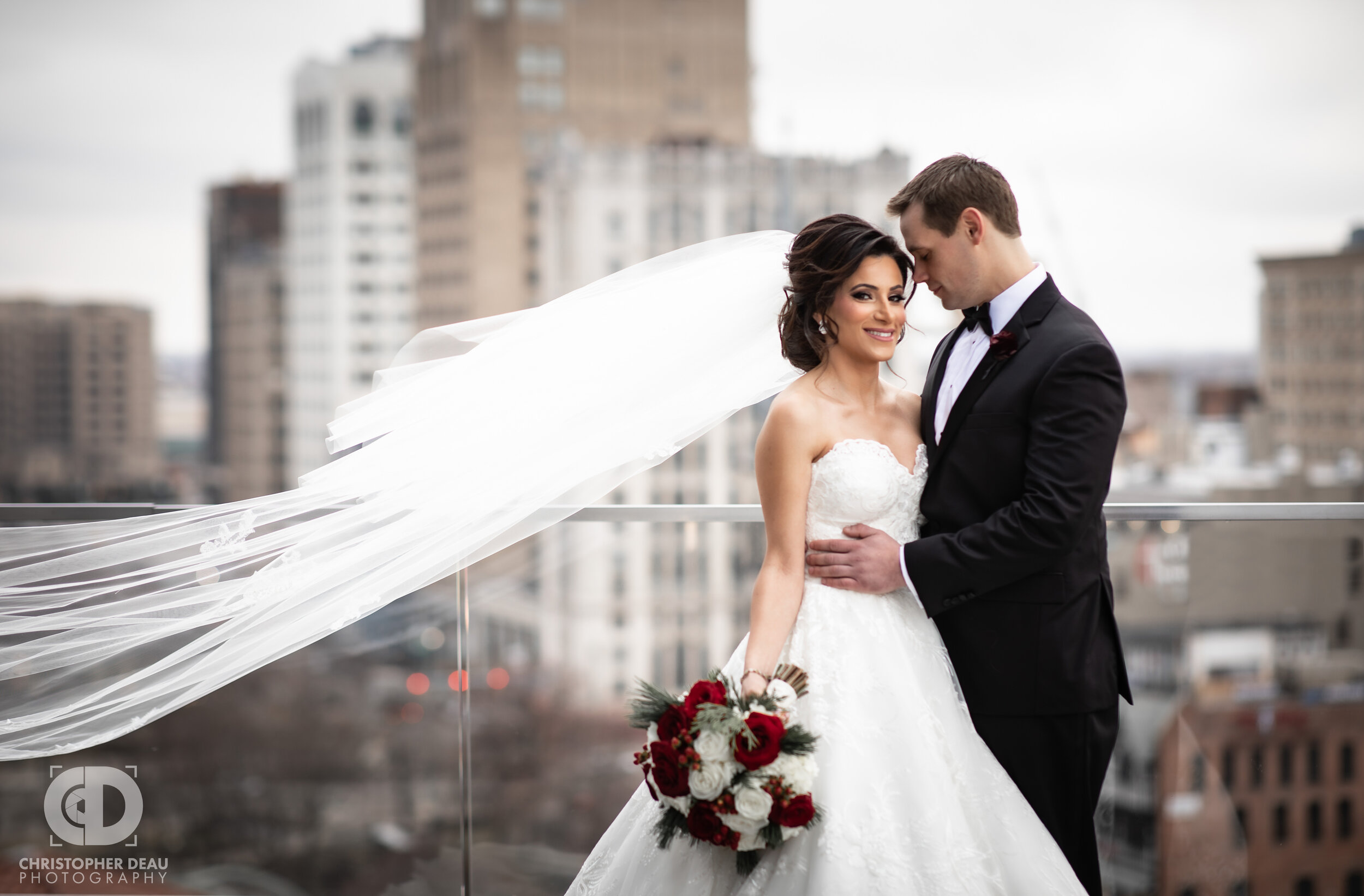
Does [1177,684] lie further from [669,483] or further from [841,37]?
[841,37]

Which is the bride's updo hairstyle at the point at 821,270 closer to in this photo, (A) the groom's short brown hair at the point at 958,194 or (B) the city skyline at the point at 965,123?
(A) the groom's short brown hair at the point at 958,194

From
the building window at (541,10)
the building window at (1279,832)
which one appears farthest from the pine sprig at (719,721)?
the building window at (541,10)

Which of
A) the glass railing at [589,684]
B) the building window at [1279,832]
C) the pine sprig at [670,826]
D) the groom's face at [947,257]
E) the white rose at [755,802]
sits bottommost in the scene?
the glass railing at [589,684]

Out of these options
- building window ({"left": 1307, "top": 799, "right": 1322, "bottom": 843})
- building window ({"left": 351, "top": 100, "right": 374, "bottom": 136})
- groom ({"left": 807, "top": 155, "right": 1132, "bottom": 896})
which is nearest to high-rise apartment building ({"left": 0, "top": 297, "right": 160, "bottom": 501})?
Answer: building window ({"left": 351, "top": 100, "right": 374, "bottom": 136})

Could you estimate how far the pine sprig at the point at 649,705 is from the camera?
6.68 feet

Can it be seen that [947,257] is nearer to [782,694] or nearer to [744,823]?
[782,694]

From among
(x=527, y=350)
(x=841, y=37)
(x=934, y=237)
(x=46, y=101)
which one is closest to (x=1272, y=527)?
(x=934, y=237)

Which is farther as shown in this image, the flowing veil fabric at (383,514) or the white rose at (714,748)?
the flowing veil fabric at (383,514)

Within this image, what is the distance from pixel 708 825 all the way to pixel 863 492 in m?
0.68

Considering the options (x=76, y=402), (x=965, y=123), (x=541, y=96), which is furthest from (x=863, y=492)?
(x=76, y=402)

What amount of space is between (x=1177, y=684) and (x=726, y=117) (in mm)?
78685

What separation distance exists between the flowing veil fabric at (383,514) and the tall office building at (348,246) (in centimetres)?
7986

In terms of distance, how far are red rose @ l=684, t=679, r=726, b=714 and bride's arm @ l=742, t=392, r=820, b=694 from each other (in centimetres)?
15

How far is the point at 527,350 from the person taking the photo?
Result: 8.24 ft
